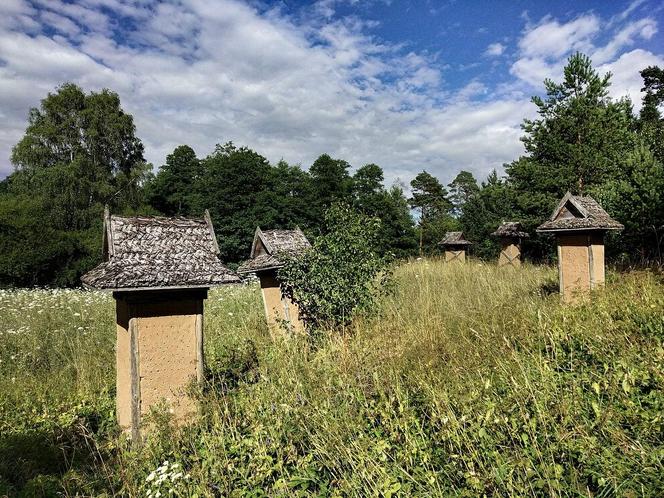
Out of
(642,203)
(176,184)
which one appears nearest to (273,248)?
(642,203)

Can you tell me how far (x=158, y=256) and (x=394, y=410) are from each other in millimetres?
3861

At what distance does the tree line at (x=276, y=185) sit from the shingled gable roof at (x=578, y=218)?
261 centimetres

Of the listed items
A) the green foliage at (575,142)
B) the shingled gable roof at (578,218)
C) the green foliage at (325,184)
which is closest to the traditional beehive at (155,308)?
the shingled gable roof at (578,218)

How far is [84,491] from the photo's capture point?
3.90 meters

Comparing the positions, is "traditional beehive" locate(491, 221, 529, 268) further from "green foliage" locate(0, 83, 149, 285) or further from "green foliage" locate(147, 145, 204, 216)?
"green foliage" locate(147, 145, 204, 216)

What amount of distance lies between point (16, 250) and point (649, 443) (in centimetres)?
2343

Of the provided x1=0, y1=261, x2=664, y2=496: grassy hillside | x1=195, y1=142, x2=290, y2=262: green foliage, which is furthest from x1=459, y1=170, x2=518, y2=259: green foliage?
x1=0, y1=261, x2=664, y2=496: grassy hillside

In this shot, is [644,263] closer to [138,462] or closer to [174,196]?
[138,462]

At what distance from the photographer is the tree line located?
13.8 meters

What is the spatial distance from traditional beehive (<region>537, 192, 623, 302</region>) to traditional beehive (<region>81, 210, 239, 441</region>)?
658 cm

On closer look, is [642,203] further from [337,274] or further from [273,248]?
[273,248]

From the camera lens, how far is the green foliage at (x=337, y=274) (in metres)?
7.32

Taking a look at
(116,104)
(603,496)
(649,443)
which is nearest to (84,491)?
(603,496)

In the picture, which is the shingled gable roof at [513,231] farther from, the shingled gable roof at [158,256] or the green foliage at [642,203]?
the shingled gable roof at [158,256]
